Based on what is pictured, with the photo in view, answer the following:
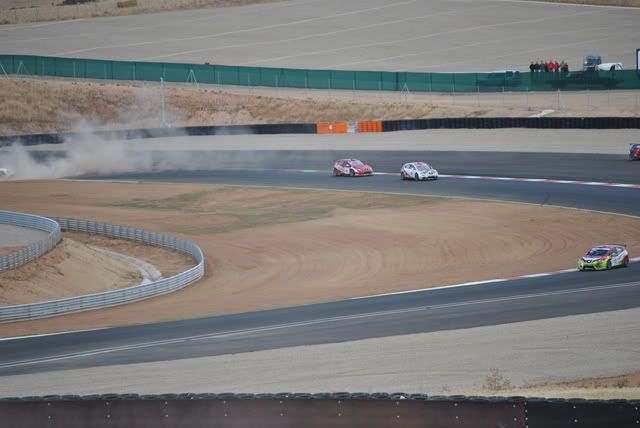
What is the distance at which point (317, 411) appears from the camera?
1224cm

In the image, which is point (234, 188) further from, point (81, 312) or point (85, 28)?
point (85, 28)

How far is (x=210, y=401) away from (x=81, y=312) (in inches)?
623

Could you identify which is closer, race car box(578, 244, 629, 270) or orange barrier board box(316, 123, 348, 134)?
race car box(578, 244, 629, 270)

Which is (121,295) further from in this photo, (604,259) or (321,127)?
(321,127)

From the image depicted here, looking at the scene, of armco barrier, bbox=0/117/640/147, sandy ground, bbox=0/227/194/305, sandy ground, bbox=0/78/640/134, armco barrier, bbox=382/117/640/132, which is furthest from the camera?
sandy ground, bbox=0/78/640/134

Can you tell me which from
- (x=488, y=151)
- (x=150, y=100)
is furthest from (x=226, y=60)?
(x=488, y=151)

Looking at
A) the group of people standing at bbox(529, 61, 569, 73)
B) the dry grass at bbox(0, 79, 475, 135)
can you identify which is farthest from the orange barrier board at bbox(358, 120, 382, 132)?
the group of people standing at bbox(529, 61, 569, 73)

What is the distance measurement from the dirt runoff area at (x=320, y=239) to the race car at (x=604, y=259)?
131cm

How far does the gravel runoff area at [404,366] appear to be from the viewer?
18.5m

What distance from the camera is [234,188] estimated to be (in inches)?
1975

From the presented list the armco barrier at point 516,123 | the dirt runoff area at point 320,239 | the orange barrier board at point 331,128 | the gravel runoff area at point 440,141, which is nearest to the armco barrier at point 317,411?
the dirt runoff area at point 320,239

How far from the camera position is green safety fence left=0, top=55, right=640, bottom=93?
69.6 m

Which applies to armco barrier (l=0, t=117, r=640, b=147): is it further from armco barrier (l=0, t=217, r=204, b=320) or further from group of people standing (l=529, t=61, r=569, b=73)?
armco barrier (l=0, t=217, r=204, b=320)

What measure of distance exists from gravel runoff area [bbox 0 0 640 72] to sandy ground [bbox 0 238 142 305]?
172 feet
